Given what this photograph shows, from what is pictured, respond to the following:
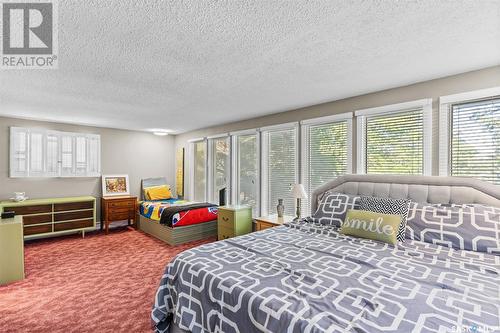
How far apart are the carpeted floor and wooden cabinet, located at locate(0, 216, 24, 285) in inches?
4.8

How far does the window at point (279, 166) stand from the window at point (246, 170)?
171 millimetres

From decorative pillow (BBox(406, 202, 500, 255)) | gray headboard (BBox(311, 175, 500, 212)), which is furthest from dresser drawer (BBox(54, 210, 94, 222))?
decorative pillow (BBox(406, 202, 500, 255))

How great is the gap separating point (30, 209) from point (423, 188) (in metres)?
5.93

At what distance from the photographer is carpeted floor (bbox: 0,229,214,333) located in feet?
7.02

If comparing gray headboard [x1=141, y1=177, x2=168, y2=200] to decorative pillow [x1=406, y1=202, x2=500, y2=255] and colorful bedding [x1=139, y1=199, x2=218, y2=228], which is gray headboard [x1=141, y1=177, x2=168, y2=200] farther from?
decorative pillow [x1=406, y1=202, x2=500, y2=255]

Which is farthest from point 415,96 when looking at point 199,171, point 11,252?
point 11,252

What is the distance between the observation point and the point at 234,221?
13.3 feet

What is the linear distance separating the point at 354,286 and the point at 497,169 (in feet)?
6.68

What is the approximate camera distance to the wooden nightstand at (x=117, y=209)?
16.6ft

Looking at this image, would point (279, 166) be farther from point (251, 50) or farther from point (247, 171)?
point (251, 50)

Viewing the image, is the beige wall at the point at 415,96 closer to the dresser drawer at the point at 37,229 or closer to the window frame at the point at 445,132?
the window frame at the point at 445,132

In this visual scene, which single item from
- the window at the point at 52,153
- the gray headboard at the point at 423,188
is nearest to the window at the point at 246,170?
the gray headboard at the point at 423,188

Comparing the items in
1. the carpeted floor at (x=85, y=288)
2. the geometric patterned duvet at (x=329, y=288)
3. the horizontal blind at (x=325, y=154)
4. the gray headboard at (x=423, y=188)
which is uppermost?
the horizontal blind at (x=325, y=154)

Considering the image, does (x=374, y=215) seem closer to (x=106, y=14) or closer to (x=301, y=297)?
(x=301, y=297)
